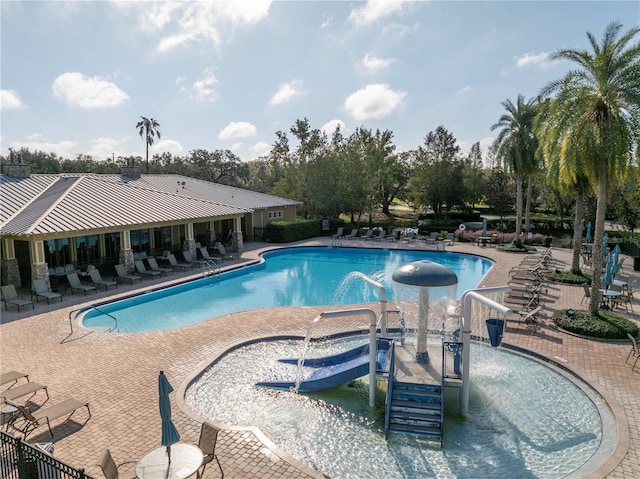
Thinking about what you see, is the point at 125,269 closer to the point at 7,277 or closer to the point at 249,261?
the point at 7,277

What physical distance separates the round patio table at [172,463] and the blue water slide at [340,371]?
337cm

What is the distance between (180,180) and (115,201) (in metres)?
11.6

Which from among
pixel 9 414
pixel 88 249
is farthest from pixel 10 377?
pixel 88 249

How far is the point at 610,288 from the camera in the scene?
16.9 meters

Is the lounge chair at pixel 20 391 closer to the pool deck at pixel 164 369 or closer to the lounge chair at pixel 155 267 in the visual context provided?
the pool deck at pixel 164 369

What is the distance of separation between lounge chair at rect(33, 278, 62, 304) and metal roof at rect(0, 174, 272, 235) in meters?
1.99

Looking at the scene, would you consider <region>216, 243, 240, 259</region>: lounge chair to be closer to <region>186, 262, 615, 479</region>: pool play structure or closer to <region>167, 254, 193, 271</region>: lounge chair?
<region>167, 254, 193, 271</region>: lounge chair

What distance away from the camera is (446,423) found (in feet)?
29.0

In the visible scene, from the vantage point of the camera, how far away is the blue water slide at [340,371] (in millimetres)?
9797

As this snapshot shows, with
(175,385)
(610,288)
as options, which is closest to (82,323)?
(175,385)

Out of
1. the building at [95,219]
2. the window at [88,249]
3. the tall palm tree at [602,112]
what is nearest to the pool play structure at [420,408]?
the tall palm tree at [602,112]

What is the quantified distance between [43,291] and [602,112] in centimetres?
2038

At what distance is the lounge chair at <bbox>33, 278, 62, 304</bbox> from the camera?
17.4 meters

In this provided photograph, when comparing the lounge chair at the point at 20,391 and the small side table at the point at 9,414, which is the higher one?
the lounge chair at the point at 20,391
